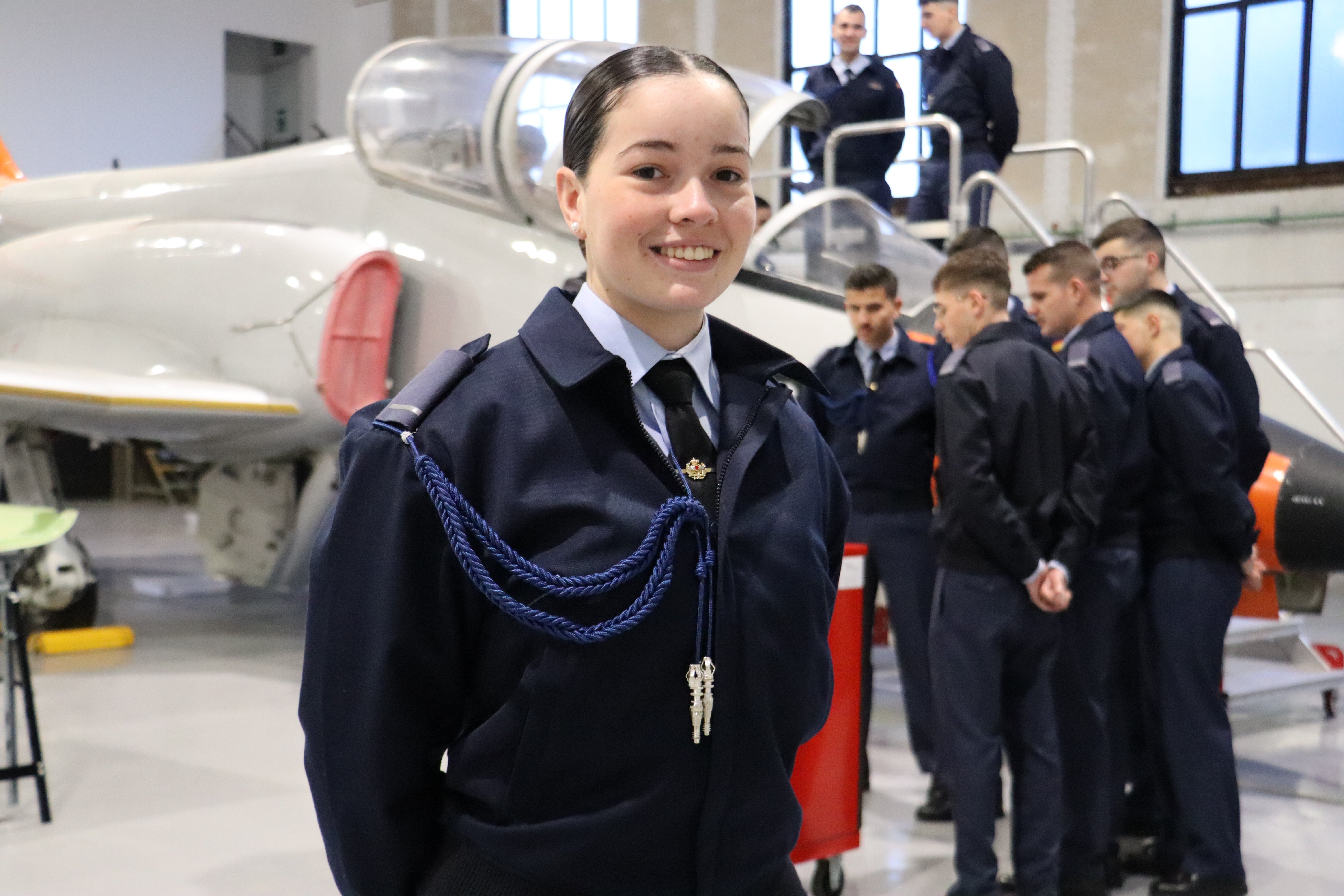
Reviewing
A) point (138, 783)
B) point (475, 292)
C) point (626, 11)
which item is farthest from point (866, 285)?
point (626, 11)

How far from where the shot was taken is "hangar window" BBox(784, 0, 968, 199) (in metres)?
14.7

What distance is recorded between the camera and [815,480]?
1.32 metres

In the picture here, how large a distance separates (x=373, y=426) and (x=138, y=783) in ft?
13.3

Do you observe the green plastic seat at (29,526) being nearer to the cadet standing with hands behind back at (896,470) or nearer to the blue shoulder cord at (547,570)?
the cadet standing with hands behind back at (896,470)

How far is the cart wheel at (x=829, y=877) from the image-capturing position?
11.8ft

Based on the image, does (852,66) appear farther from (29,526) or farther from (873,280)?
(29,526)

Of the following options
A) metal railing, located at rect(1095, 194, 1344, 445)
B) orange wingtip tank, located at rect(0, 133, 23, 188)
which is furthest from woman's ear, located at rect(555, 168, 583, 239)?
orange wingtip tank, located at rect(0, 133, 23, 188)

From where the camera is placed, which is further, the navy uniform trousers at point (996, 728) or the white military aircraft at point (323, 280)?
the white military aircraft at point (323, 280)

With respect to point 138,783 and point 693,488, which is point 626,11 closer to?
point 138,783

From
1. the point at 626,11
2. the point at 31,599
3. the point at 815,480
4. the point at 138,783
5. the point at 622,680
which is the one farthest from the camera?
the point at 626,11

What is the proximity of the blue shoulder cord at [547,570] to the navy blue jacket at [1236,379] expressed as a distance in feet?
11.8

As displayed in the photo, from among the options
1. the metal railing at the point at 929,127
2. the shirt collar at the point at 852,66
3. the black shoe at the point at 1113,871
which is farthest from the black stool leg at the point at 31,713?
the shirt collar at the point at 852,66

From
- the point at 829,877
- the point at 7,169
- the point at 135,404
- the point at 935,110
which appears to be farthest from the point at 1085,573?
the point at 7,169

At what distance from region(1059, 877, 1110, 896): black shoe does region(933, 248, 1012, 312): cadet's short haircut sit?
1.69 metres
